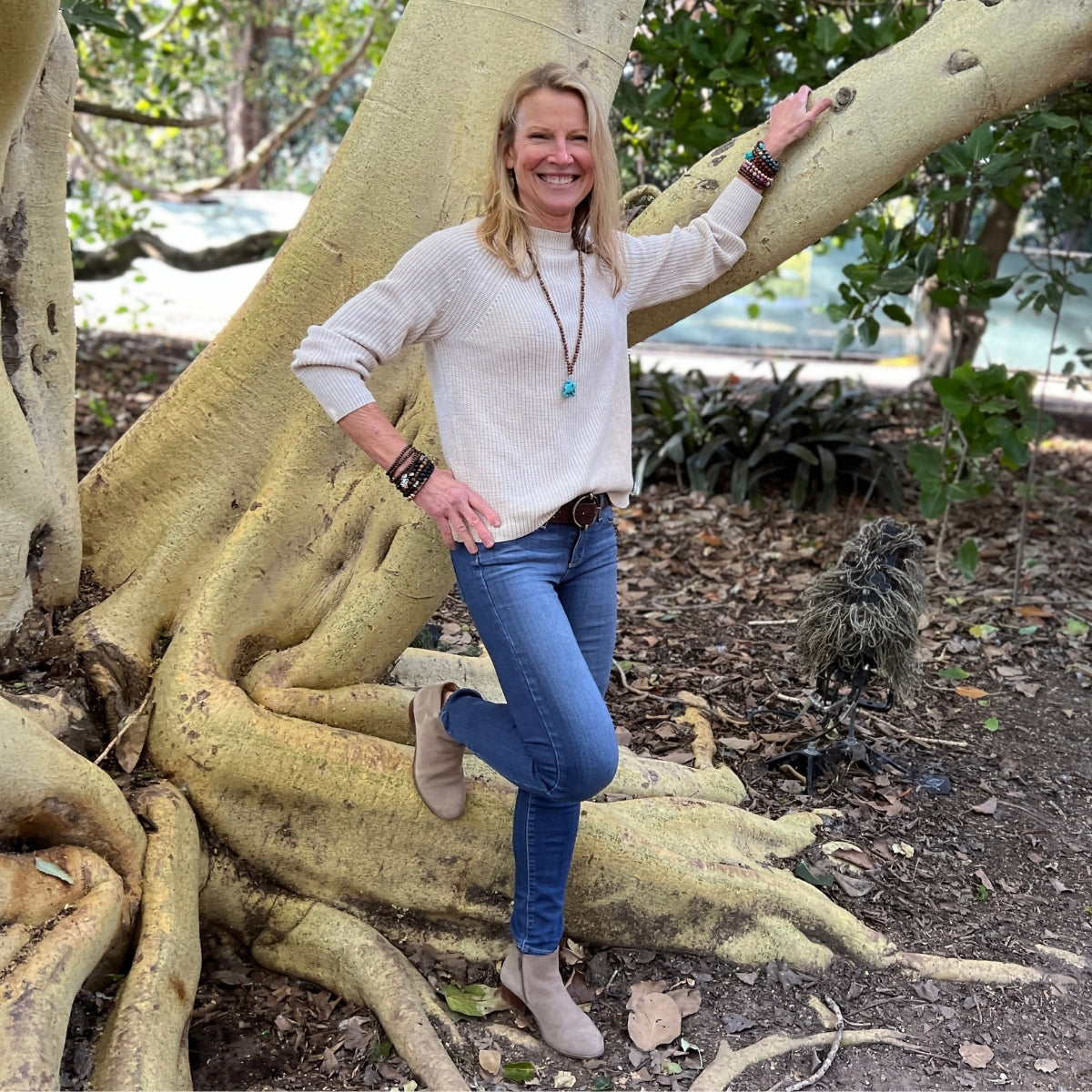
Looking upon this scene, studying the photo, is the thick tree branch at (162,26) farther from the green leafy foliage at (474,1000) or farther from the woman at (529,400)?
the green leafy foliage at (474,1000)

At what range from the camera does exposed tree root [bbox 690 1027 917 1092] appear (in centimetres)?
261

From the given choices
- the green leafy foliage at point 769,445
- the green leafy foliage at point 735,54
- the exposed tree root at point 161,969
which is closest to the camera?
the exposed tree root at point 161,969

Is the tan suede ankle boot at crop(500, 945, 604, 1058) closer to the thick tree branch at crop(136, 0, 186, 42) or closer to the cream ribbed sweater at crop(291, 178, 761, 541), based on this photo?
the cream ribbed sweater at crop(291, 178, 761, 541)

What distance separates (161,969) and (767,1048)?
1.41 metres

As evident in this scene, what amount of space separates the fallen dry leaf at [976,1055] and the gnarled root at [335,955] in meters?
1.21

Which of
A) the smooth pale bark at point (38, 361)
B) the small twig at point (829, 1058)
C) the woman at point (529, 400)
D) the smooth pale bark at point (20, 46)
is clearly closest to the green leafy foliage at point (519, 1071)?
the woman at point (529, 400)

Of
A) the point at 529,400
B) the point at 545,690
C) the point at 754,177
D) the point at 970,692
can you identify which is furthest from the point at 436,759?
the point at 970,692

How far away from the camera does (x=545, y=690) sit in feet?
7.69

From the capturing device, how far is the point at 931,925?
320 cm

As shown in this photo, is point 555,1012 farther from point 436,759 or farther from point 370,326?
point 370,326

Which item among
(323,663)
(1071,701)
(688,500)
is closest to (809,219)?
(323,663)

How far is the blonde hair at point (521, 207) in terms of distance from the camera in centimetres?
238

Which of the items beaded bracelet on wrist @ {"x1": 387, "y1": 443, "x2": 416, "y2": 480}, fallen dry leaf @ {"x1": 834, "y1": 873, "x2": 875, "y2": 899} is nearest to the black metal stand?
fallen dry leaf @ {"x1": 834, "y1": 873, "x2": 875, "y2": 899}

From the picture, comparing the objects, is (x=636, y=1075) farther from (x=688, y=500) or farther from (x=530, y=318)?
(x=688, y=500)
